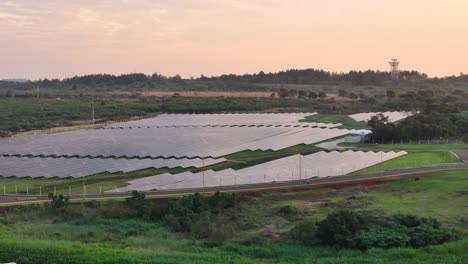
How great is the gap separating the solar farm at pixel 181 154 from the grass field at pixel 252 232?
565cm

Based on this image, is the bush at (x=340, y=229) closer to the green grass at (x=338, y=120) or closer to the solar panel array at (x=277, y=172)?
the solar panel array at (x=277, y=172)

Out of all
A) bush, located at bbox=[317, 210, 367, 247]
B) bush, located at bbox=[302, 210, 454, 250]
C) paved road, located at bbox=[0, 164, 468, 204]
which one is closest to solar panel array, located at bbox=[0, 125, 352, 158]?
paved road, located at bbox=[0, 164, 468, 204]

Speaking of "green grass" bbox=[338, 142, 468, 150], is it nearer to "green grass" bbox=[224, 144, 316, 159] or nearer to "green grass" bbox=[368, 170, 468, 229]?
"green grass" bbox=[224, 144, 316, 159]

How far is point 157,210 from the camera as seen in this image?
3112cm

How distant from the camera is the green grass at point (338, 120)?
275 feet

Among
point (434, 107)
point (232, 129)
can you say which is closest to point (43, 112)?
point (232, 129)

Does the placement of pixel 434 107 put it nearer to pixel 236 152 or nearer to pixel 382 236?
pixel 236 152

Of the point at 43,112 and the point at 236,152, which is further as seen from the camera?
the point at 43,112

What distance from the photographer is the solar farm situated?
42219 millimetres

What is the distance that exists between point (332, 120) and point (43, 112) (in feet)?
165

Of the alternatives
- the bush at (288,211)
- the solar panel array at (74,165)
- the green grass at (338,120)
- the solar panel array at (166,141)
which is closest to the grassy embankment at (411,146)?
the solar panel array at (166,141)

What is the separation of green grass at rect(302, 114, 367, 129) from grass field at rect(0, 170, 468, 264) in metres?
43.2

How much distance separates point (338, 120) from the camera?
92.6 meters

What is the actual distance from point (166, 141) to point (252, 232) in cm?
3560
